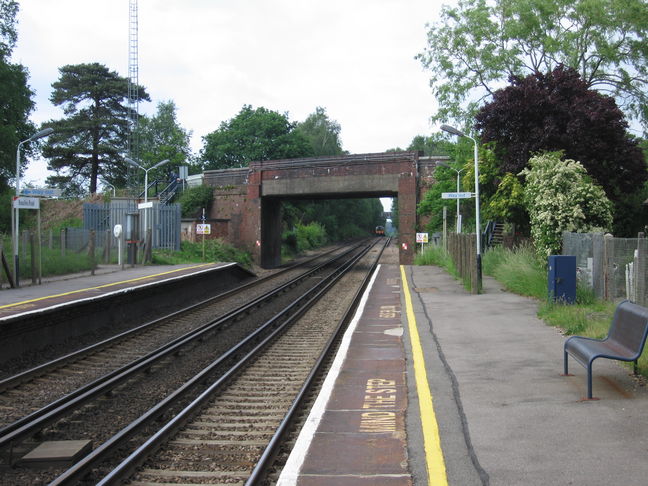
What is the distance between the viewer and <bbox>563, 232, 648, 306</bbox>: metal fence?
10.8m

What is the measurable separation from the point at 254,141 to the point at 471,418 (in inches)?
2346

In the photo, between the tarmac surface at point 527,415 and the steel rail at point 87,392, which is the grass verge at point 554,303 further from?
the steel rail at point 87,392

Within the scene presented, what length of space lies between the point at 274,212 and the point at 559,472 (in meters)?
40.4

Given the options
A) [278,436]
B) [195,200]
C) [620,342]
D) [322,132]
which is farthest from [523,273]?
[322,132]

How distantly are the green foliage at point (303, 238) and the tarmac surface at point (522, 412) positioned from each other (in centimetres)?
4269

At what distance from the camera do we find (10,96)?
31.3 metres

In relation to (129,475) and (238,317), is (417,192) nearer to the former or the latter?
(238,317)

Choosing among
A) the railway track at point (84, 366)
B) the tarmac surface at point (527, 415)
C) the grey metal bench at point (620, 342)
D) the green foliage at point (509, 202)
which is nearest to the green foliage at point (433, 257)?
the green foliage at point (509, 202)

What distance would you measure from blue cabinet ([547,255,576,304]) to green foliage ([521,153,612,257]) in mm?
6444

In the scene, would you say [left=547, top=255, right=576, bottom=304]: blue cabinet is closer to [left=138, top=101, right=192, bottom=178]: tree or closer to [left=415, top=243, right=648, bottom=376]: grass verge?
[left=415, top=243, right=648, bottom=376]: grass verge

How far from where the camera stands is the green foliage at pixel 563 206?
19.5 meters

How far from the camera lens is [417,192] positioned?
37.7 m

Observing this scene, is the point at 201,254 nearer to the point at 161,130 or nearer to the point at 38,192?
the point at 38,192

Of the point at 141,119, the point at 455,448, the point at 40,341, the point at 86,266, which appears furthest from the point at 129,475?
the point at 141,119
